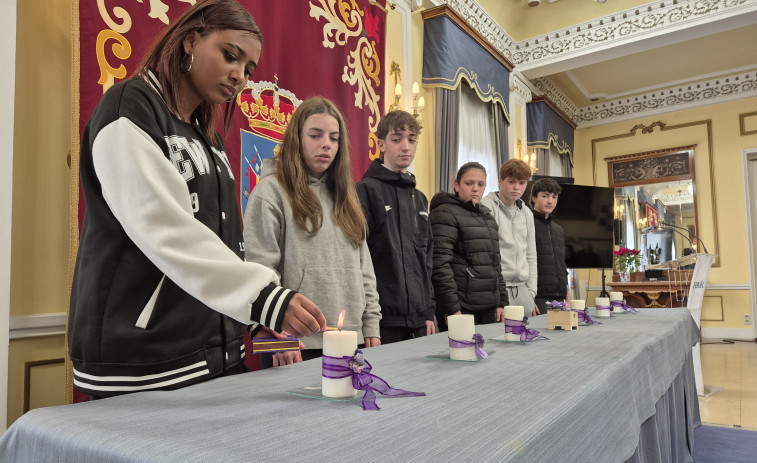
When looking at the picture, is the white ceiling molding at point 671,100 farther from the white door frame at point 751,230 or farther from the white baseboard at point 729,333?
the white baseboard at point 729,333

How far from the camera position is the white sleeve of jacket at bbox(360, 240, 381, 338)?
176cm

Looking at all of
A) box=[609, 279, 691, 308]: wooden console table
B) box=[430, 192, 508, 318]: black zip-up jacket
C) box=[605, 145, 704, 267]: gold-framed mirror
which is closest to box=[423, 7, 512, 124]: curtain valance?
box=[430, 192, 508, 318]: black zip-up jacket

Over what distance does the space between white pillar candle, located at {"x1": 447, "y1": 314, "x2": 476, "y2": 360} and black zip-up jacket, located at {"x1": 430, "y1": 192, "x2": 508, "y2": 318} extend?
137cm

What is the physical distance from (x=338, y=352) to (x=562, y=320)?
1.24 meters

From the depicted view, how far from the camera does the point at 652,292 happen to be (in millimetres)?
6387

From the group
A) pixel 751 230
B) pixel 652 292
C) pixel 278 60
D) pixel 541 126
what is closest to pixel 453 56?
pixel 278 60

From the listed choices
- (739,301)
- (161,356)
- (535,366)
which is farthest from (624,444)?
(739,301)

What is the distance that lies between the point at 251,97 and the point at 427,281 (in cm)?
123

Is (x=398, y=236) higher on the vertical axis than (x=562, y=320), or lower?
higher

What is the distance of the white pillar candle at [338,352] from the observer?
0.76 m

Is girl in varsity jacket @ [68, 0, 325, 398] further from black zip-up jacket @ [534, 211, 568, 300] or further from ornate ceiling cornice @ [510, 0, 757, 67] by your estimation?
ornate ceiling cornice @ [510, 0, 757, 67]

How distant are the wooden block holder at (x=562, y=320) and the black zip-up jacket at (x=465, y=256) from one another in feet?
2.42

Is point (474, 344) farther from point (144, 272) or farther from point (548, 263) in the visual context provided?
point (548, 263)

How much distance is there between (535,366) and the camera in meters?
1.04
